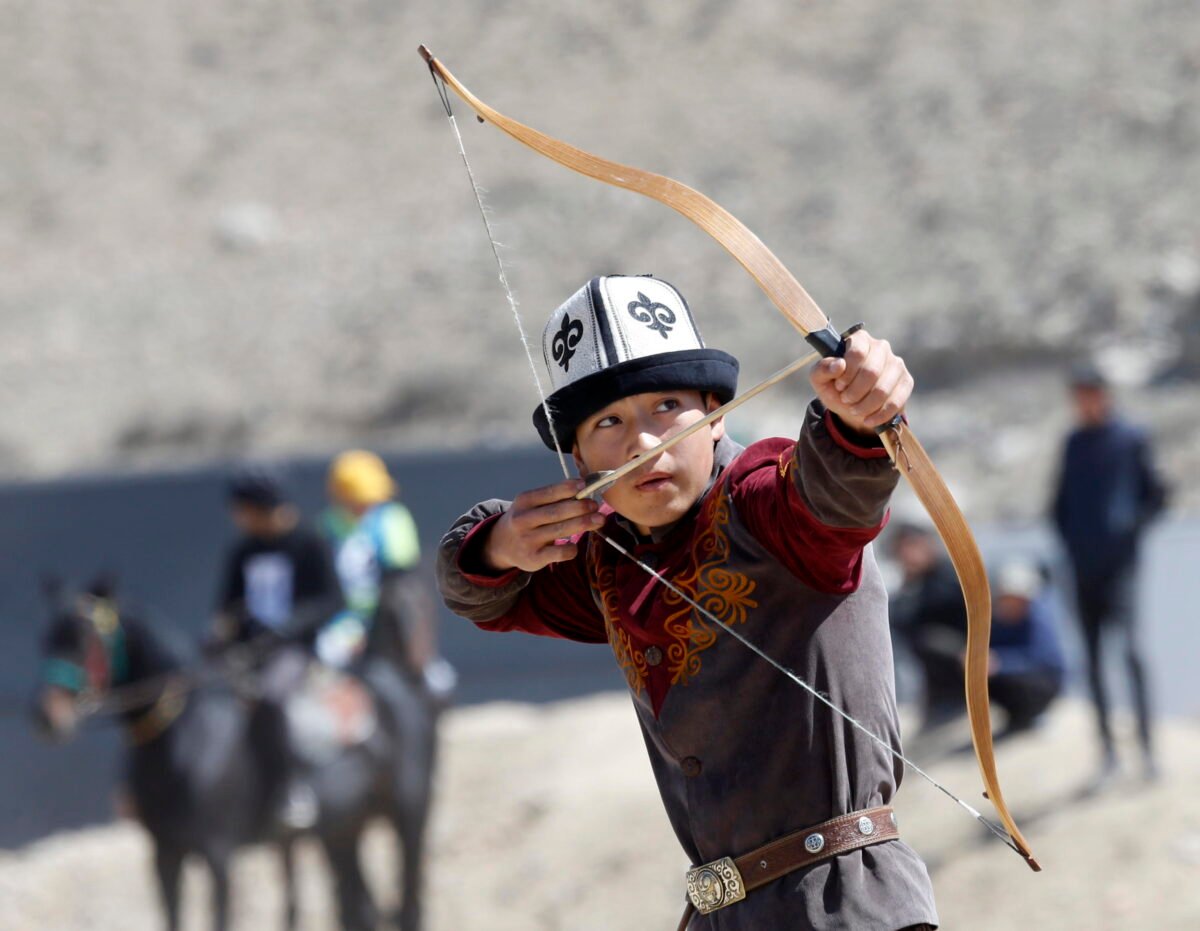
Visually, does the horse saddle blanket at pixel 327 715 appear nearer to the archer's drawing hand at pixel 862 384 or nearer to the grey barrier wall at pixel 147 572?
the grey barrier wall at pixel 147 572

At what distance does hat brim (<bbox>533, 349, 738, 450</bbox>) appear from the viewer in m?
2.17

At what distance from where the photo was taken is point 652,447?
2.15 metres

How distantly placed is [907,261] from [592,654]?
33.0 ft

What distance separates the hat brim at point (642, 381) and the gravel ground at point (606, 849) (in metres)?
5.41

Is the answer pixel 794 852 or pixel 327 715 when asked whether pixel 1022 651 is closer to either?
pixel 327 715

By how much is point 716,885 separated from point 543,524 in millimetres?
509

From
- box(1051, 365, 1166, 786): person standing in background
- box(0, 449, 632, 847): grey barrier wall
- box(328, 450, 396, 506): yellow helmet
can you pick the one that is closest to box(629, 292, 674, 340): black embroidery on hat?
box(1051, 365, 1166, 786): person standing in background

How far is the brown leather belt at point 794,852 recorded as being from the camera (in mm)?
2086

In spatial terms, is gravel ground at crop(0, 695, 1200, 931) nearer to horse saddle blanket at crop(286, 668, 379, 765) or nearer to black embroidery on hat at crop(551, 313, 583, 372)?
horse saddle blanket at crop(286, 668, 379, 765)

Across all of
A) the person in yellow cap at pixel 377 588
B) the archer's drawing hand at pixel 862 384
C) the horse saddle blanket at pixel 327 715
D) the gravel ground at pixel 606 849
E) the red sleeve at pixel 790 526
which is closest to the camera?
the archer's drawing hand at pixel 862 384

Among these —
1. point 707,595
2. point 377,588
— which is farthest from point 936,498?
point 377,588

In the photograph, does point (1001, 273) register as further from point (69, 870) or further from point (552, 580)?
point (552, 580)

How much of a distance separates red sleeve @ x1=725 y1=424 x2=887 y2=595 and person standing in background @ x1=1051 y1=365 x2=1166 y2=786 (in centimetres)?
530

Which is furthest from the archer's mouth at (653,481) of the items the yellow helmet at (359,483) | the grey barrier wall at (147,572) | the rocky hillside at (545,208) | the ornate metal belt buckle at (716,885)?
the rocky hillside at (545,208)
